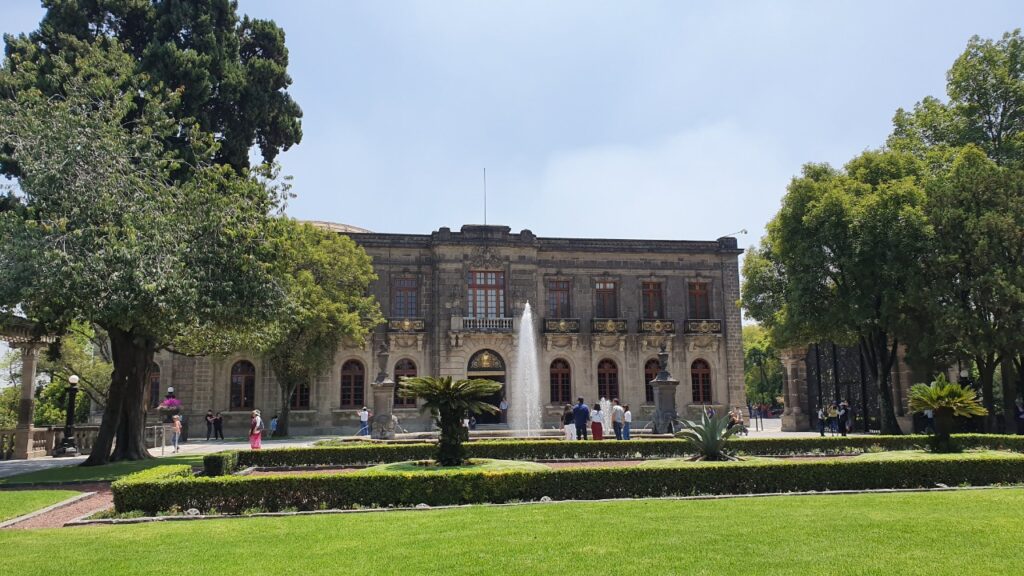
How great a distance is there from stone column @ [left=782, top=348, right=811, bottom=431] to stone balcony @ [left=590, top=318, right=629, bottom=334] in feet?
27.1

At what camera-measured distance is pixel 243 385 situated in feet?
122

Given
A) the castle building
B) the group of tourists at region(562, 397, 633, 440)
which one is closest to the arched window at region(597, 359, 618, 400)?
the castle building

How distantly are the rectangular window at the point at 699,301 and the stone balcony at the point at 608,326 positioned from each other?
170 inches

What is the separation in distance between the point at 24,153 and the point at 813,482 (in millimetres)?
18009

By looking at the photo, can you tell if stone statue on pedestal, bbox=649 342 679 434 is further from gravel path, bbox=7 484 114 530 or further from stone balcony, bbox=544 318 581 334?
gravel path, bbox=7 484 114 530

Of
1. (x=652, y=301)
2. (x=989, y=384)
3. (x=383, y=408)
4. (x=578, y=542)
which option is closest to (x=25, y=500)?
(x=578, y=542)

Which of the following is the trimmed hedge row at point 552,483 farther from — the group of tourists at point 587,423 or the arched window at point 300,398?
the arched window at point 300,398

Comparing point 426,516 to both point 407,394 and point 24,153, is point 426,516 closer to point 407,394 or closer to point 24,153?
point 407,394

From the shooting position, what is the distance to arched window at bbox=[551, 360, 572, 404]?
1554 inches

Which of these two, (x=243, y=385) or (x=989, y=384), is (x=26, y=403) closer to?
(x=243, y=385)

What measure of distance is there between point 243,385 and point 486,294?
1314cm

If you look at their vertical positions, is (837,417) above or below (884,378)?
below

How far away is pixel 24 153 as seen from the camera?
55.7 feet

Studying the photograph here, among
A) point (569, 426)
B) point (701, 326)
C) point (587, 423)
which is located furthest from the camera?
point (701, 326)
